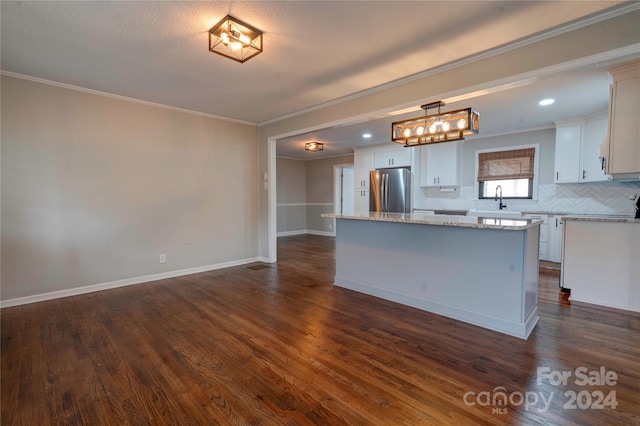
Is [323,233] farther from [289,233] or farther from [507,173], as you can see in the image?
[507,173]

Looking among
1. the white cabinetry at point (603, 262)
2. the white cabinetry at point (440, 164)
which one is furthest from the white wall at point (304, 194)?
the white cabinetry at point (603, 262)

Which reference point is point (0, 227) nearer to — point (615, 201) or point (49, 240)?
point (49, 240)

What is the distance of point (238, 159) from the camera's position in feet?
16.7

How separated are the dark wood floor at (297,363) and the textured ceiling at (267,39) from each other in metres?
2.54

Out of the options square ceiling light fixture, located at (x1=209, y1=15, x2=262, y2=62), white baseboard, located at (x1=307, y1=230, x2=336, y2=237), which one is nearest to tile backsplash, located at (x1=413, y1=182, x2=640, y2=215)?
white baseboard, located at (x1=307, y1=230, x2=336, y2=237)

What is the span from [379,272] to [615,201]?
13.7 feet

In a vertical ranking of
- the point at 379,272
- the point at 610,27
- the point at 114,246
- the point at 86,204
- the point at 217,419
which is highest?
the point at 610,27

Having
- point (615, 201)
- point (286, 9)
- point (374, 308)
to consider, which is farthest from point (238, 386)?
point (615, 201)

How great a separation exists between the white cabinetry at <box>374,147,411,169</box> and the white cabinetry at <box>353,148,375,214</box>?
0.18 metres

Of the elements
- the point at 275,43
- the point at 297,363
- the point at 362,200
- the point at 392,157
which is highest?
the point at 275,43

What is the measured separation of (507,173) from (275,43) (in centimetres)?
501

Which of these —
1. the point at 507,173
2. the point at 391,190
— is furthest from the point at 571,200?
the point at 391,190

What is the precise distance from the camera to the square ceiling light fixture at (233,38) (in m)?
2.24

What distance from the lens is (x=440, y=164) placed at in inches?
239
